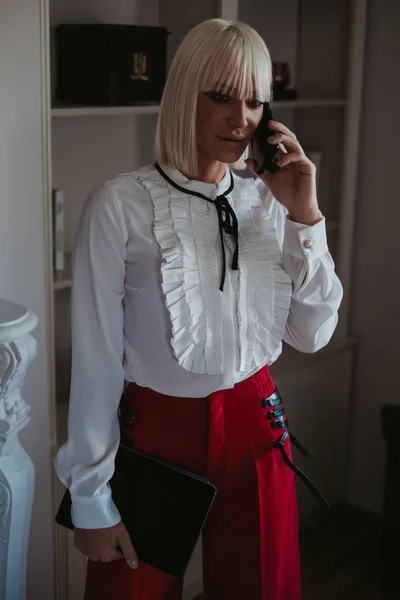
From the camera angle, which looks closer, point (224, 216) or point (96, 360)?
point (96, 360)

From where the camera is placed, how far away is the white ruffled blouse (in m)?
1.28

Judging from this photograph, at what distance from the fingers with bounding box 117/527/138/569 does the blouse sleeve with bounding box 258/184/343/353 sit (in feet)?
1.47

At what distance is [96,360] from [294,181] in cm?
44

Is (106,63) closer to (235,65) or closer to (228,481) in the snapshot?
(235,65)

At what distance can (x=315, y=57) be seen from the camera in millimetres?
2666

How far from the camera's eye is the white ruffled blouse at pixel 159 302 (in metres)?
1.28

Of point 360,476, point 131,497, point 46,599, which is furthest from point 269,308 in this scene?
point 360,476

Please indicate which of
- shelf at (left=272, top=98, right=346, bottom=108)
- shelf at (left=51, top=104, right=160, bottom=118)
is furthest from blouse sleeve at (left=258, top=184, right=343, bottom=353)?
shelf at (left=272, top=98, right=346, bottom=108)

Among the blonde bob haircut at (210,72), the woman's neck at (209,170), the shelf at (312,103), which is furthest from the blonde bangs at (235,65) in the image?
the shelf at (312,103)

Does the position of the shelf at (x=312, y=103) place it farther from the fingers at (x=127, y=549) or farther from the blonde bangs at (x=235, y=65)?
the fingers at (x=127, y=549)

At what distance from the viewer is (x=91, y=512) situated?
131 cm

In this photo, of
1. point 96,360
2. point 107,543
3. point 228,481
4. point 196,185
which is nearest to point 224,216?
point 196,185

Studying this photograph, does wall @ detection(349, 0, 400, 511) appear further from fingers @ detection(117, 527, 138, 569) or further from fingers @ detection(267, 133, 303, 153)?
fingers @ detection(117, 527, 138, 569)

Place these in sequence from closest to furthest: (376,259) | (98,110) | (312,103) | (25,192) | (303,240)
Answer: (303,240)
(25,192)
(98,110)
(312,103)
(376,259)
